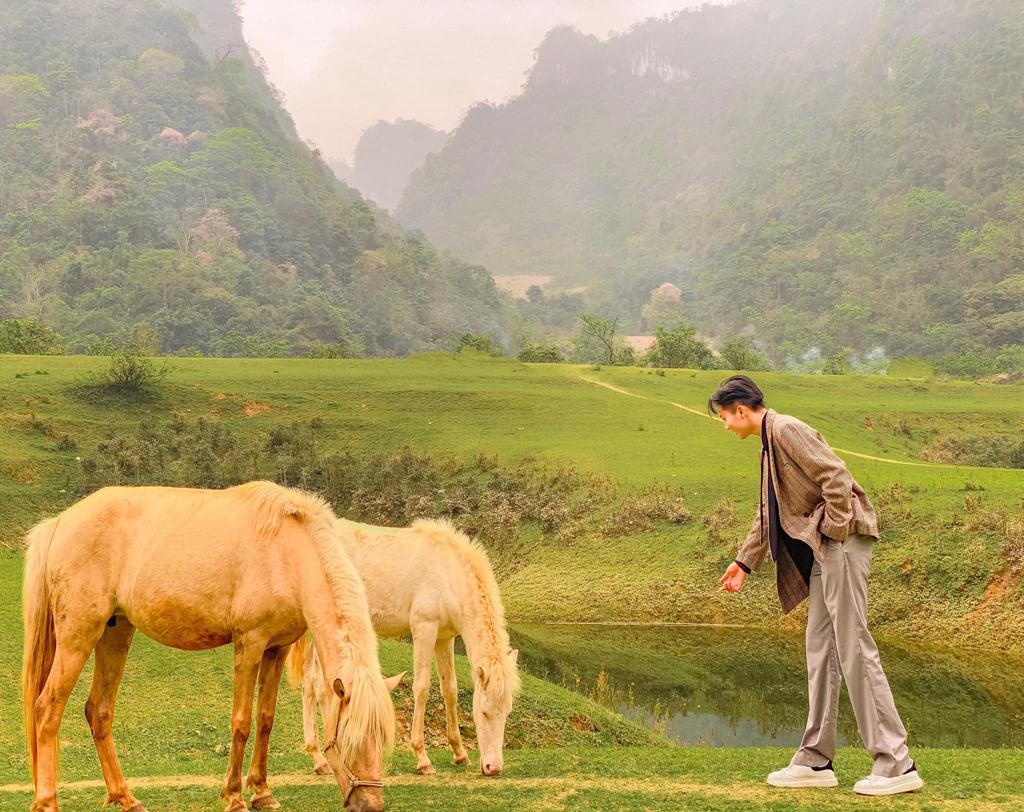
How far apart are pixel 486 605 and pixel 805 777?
3.64 metres

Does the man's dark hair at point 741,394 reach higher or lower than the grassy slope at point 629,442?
higher

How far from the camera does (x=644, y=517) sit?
2967 centimetres

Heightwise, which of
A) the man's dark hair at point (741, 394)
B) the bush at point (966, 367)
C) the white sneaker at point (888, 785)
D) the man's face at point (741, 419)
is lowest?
the white sneaker at point (888, 785)

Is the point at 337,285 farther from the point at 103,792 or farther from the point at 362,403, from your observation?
the point at 103,792

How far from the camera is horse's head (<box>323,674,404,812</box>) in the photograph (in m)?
6.38

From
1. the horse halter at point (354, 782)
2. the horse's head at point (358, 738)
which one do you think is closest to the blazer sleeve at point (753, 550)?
the horse's head at point (358, 738)

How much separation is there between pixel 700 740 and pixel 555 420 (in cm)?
2703

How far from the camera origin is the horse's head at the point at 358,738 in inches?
251

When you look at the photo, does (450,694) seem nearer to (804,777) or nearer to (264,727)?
(264,727)

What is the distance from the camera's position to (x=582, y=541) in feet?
96.8

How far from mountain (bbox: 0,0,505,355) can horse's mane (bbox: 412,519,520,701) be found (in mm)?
64421

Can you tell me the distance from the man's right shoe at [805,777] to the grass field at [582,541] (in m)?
0.24

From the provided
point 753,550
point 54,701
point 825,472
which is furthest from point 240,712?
point 825,472

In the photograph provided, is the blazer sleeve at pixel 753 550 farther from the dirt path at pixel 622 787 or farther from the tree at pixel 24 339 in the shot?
the tree at pixel 24 339
